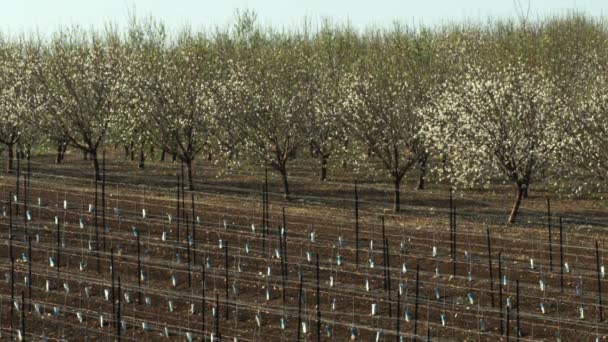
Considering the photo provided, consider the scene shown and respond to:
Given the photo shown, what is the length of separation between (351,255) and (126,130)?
70.9 feet

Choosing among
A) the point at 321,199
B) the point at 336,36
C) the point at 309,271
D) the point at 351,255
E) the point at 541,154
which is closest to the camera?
the point at 309,271

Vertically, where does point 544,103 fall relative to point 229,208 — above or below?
above

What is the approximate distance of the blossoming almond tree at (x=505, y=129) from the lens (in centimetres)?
3216

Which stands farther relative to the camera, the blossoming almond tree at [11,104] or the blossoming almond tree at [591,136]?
the blossoming almond tree at [11,104]

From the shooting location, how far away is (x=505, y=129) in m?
32.8

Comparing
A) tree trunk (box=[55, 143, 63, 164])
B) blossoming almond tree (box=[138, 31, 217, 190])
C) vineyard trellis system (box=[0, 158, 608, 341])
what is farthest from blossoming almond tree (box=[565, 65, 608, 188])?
tree trunk (box=[55, 143, 63, 164])

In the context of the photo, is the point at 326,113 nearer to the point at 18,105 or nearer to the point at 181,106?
Answer: the point at 181,106

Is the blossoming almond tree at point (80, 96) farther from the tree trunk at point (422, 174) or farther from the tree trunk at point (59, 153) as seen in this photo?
the tree trunk at point (422, 174)

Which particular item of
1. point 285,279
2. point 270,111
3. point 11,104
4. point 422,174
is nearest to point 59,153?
point 11,104

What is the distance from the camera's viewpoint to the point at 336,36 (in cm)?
6166

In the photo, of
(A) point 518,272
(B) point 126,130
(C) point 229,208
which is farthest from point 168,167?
(A) point 518,272

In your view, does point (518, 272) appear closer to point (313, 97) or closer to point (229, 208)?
point (229, 208)

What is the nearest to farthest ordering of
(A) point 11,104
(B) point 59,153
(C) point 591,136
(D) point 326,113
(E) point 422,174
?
(C) point 591,136
(E) point 422,174
(D) point 326,113
(A) point 11,104
(B) point 59,153

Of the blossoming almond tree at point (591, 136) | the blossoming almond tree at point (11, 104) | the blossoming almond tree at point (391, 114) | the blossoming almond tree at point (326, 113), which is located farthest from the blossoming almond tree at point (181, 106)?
the blossoming almond tree at point (591, 136)
